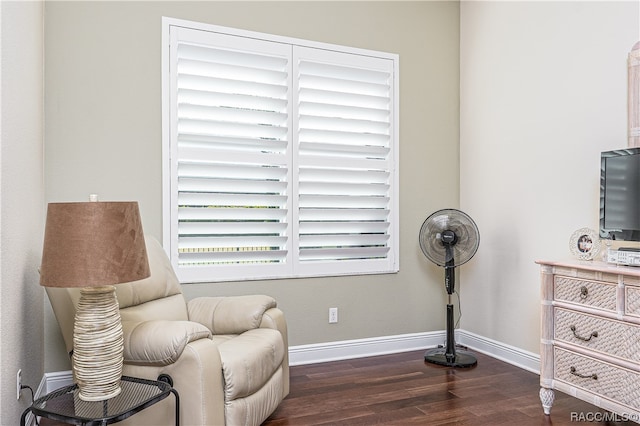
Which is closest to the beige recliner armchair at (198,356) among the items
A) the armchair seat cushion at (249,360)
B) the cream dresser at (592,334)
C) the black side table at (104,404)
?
the armchair seat cushion at (249,360)

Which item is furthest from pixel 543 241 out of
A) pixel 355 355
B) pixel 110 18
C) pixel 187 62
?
pixel 110 18

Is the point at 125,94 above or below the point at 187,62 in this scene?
below

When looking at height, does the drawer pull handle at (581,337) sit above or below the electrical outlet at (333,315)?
above

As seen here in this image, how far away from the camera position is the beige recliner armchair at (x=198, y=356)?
2332 millimetres

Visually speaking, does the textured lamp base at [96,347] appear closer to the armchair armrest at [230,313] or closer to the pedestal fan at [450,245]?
the armchair armrest at [230,313]

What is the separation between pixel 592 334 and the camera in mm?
2619

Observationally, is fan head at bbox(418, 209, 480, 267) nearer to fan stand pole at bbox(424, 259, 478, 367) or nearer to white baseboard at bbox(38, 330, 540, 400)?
fan stand pole at bbox(424, 259, 478, 367)

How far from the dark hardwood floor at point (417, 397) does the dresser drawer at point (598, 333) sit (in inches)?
19.0

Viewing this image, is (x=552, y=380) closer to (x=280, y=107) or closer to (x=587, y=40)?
(x=587, y=40)

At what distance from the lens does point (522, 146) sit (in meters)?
3.82

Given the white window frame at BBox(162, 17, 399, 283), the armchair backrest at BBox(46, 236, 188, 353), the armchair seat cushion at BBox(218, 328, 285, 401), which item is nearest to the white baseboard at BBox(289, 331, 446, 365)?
the white window frame at BBox(162, 17, 399, 283)

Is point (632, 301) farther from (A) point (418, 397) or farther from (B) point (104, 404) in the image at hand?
(B) point (104, 404)

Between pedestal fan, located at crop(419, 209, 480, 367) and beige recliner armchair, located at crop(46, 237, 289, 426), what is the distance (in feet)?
4.71

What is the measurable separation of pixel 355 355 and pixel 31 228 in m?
2.46
